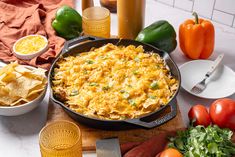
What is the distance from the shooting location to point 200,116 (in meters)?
1.18

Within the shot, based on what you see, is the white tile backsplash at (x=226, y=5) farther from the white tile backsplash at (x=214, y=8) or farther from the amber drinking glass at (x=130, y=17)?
the amber drinking glass at (x=130, y=17)

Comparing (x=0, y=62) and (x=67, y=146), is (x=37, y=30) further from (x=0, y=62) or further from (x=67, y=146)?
(x=67, y=146)

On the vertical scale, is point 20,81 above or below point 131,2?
below

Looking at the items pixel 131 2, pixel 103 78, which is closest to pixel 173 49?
pixel 131 2

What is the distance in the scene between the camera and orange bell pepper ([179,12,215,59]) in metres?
1.47

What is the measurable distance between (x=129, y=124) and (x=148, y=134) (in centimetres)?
12

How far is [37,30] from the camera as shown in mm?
1665

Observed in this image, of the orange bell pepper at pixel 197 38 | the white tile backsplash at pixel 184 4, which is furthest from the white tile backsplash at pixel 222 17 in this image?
the orange bell pepper at pixel 197 38

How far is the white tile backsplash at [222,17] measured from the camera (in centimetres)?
171

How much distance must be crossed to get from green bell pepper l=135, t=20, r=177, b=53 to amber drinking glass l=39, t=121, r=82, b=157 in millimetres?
534

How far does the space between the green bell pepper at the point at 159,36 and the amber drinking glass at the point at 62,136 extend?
0.53 metres

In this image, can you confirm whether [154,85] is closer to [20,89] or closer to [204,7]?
[20,89]

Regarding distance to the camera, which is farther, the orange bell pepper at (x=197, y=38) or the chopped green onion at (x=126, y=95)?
the orange bell pepper at (x=197, y=38)

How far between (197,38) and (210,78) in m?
0.17
